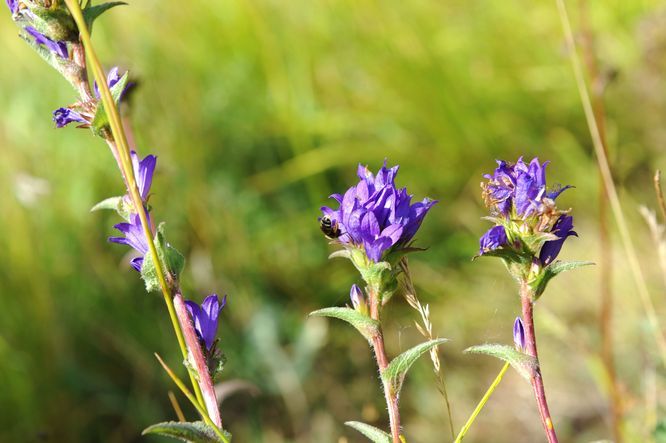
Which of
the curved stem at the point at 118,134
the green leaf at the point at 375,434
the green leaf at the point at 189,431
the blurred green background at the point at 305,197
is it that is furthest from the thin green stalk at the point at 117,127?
the blurred green background at the point at 305,197

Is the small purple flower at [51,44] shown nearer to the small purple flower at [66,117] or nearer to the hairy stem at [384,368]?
the small purple flower at [66,117]

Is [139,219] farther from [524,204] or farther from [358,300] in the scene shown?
[524,204]

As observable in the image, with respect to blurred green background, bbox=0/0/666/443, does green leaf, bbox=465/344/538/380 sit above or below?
below

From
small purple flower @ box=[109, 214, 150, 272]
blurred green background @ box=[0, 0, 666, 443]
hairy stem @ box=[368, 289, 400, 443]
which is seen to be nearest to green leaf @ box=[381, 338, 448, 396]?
hairy stem @ box=[368, 289, 400, 443]

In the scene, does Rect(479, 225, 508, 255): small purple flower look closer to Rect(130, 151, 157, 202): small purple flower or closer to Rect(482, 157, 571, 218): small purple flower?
Rect(482, 157, 571, 218): small purple flower

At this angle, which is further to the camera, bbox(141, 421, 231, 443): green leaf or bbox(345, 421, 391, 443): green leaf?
bbox(345, 421, 391, 443): green leaf

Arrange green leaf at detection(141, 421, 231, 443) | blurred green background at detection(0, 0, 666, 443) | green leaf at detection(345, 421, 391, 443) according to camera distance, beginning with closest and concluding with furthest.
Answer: green leaf at detection(141, 421, 231, 443) < green leaf at detection(345, 421, 391, 443) < blurred green background at detection(0, 0, 666, 443)
